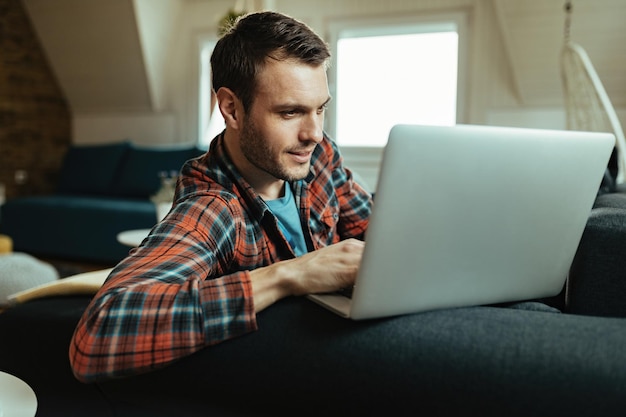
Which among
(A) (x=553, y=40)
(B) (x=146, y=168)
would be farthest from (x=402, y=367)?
(B) (x=146, y=168)

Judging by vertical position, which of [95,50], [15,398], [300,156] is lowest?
[15,398]

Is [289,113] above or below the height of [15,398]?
above

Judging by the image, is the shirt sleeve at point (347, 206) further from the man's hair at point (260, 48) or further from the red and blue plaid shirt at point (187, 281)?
the man's hair at point (260, 48)

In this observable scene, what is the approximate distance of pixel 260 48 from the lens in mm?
1165

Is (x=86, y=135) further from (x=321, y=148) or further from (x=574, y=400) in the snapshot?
(x=574, y=400)

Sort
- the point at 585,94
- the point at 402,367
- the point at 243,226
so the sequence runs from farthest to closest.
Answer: the point at 585,94
the point at 243,226
the point at 402,367

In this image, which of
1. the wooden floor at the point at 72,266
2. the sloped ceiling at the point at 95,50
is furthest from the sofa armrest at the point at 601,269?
the sloped ceiling at the point at 95,50

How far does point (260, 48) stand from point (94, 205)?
3.55 m

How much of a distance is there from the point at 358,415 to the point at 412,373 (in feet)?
0.31

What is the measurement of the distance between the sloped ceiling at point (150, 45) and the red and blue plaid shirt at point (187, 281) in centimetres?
321

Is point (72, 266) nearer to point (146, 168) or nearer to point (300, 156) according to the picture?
point (146, 168)

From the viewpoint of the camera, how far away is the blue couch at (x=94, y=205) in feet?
13.9

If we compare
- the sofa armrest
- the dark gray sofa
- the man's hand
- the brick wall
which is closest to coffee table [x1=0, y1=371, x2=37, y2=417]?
the dark gray sofa

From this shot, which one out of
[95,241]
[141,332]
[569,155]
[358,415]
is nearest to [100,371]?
[141,332]
